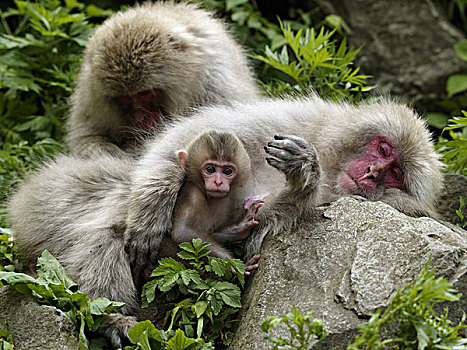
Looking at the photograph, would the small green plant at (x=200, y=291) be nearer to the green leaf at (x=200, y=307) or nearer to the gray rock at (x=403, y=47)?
the green leaf at (x=200, y=307)

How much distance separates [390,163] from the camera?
474cm

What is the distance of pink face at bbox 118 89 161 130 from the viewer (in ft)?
19.4

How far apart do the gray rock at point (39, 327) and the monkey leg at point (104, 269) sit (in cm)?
43

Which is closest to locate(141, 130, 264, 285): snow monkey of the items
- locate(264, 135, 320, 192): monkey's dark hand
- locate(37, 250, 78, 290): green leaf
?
locate(264, 135, 320, 192): monkey's dark hand

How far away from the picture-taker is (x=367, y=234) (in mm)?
4172

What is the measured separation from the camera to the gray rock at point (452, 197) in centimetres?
550

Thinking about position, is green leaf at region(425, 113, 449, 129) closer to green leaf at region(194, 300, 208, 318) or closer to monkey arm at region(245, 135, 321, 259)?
monkey arm at region(245, 135, 321, 259)

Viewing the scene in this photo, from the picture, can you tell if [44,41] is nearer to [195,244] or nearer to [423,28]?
[195,244]

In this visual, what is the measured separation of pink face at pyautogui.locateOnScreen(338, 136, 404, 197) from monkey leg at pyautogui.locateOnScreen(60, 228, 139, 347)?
1.63 metres

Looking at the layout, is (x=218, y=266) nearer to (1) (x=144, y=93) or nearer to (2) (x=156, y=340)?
(2) (x=156, y=340)

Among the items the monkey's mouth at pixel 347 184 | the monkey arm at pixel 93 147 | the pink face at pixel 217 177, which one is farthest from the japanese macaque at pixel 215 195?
the monkey arm at pixel 93 147

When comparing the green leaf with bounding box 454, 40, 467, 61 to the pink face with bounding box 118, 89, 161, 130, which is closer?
the pink face with bounding box 118, 89, 161, 130

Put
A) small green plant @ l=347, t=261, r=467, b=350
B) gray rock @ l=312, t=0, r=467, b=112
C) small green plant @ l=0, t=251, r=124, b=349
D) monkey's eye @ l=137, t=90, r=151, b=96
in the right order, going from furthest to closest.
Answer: gray rock @ l=312, t=0, r=467, b=112 → monkey's eye @ l=137, t=90, r=151, b=96 → small green plant @ l=0, t=251, r=124, b=349 → small green plant @ l=347, t=261, r=467, b=350

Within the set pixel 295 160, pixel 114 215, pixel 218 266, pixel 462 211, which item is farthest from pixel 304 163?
pixel 462 211
